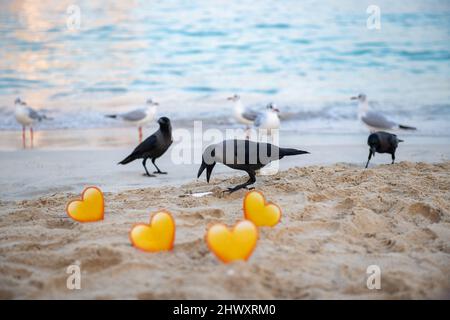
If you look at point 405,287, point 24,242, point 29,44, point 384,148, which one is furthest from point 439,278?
point 29,44

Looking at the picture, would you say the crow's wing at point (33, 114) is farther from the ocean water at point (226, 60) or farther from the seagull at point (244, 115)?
the seagull at point (244, 115)

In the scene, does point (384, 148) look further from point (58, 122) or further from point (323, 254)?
point (58, 122)

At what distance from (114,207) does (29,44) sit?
14.2m

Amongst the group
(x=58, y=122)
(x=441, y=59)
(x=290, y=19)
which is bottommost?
(x=58, y=122)

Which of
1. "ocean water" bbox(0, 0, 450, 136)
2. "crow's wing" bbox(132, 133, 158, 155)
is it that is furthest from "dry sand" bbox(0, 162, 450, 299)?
"ocean water" bbox(0, 0, 450, 136)

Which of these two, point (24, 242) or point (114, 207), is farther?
point (114, 207)

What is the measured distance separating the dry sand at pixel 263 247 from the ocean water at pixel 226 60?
4.73 m

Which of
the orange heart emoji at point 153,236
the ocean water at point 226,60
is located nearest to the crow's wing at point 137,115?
the ocean water at point 226,60

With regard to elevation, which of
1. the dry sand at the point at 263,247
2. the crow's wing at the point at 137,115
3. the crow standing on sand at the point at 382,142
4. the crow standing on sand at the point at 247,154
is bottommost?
the dry sand at the point at 263,247

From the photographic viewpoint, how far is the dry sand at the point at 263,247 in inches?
95.4

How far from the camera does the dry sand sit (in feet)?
7.95

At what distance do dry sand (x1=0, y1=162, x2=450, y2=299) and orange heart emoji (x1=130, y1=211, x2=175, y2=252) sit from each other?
0.05m

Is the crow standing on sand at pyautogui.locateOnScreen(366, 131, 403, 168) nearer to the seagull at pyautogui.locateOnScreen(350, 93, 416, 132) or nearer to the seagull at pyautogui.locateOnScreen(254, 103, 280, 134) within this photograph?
the seagull at pyautogui.locateOnScreen(350, 93, 416, 132)
